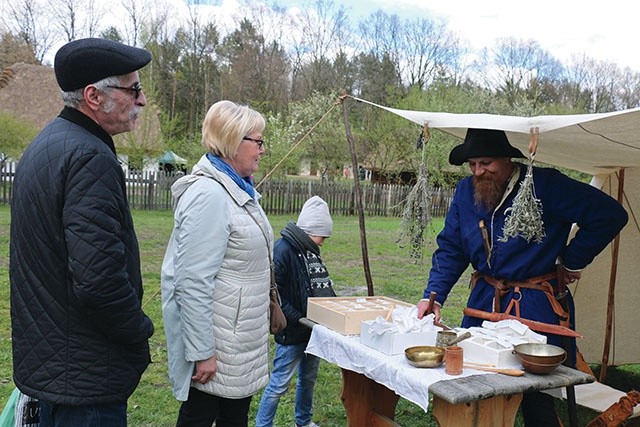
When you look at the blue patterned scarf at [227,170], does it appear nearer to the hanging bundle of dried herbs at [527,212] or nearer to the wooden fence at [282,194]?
the hanging bundle of dried herbs at [527,212]

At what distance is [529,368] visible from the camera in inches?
78.2

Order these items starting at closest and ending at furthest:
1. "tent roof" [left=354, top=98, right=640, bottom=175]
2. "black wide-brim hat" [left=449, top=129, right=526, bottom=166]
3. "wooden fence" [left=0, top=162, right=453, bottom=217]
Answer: "tent roof" [left=354, top=98, right=640, bottom=175] → "black wide-brim hat" [left=449, top=129, right=526, bottom=166] → "wooden fence" [left=0, top=162, right=453, bottom=217]

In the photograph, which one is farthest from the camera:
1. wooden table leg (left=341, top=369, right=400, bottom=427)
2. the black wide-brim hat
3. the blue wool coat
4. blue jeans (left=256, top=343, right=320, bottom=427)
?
blue jeans (left=256, top=343, right=320, bottom=427)

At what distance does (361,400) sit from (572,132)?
1.62 m

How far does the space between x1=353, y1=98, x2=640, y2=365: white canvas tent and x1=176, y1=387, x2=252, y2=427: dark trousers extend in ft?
5.00

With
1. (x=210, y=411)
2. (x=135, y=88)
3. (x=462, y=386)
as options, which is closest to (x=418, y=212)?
(x=462, y=386)

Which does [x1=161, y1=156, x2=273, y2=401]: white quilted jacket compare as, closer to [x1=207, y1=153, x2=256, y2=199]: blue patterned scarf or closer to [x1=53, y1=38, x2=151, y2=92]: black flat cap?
[x1=207, y1=153, x2=256, y2=199]: blue patterned scarf

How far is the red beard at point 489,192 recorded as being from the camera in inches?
103

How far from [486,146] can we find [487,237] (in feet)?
1.36

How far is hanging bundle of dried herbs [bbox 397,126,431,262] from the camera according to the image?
112 inches

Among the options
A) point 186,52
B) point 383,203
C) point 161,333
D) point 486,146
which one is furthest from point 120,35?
point 486,146

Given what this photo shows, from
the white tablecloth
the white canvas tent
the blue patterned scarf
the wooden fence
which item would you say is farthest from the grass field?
the blue patterned scarf

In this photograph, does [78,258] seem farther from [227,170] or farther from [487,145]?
[487,145]

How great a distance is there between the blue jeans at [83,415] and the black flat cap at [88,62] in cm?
89
